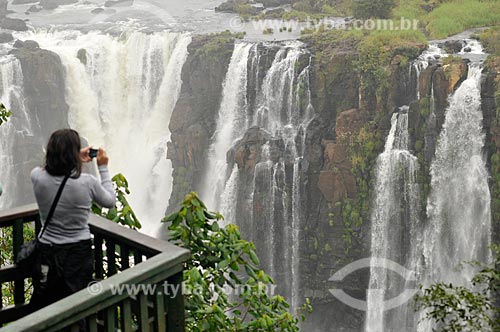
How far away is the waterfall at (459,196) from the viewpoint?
2241 centimetres

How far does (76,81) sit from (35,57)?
6.64 ft

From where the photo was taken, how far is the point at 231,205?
25.9 m

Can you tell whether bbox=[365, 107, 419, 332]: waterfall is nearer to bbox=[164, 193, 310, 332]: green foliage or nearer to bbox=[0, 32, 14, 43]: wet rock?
bbox=[0, 32, 14, 43]: wet rock

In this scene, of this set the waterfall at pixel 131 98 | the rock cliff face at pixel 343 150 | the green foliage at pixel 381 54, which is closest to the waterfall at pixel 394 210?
the rock cliff face at pixel 343 150

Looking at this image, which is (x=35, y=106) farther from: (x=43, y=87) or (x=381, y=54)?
(x=381, y=54)

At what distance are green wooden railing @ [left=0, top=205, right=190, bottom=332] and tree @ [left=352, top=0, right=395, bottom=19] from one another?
26117mm

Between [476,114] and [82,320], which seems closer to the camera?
[82,320]

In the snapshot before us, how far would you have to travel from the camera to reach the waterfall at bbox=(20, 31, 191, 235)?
29672 mm

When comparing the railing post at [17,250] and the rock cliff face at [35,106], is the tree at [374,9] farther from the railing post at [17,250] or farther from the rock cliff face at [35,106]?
the railing post at [17,250]

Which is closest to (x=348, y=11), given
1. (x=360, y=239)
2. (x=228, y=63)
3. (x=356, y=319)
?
(x=228, y=63)

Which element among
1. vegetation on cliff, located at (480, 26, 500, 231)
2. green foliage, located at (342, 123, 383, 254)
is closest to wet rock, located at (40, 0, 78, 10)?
green foliage, located at (342, 123, 383, 254)

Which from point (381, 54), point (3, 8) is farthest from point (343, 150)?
point (3, 8)

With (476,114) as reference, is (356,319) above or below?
below

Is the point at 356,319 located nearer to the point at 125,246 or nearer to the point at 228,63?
the point at 228,63
